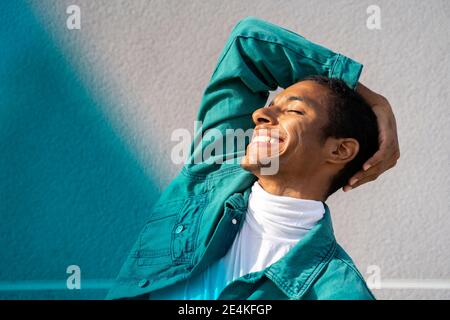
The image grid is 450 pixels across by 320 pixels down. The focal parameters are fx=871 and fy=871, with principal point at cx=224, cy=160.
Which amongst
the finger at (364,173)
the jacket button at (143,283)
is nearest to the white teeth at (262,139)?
the finger at (364,173)

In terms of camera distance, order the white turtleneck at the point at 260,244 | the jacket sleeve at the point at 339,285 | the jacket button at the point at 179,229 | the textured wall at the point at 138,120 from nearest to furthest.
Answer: the jacket sleeve at the point at 339,285, the white turtleneck at the point at 260,244, the jacket button at the point at 179,229, the textured wall at the point at 138,120

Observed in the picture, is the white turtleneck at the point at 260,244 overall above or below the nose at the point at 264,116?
below

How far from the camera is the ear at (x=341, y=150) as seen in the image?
5.92ft

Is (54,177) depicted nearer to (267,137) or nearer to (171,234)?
(171,234)

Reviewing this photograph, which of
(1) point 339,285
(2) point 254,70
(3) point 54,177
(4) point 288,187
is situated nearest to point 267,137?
(4) point 288,187

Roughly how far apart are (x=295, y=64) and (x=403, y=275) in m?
0.88

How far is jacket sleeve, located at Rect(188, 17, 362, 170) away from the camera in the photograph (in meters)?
1.89

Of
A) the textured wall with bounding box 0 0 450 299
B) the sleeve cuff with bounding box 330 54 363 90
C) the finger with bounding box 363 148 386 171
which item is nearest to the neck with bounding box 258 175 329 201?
the finger with bounding box 363 148 386 171

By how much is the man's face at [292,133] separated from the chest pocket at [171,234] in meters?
0.19

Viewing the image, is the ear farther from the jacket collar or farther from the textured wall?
the textured wall

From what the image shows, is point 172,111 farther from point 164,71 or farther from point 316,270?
point 316,270

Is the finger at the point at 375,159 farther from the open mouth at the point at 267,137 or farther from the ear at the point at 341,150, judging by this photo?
the open mouth at the point at 267,137

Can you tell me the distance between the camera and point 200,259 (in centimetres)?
173

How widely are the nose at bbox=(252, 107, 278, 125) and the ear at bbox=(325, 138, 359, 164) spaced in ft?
0.43
